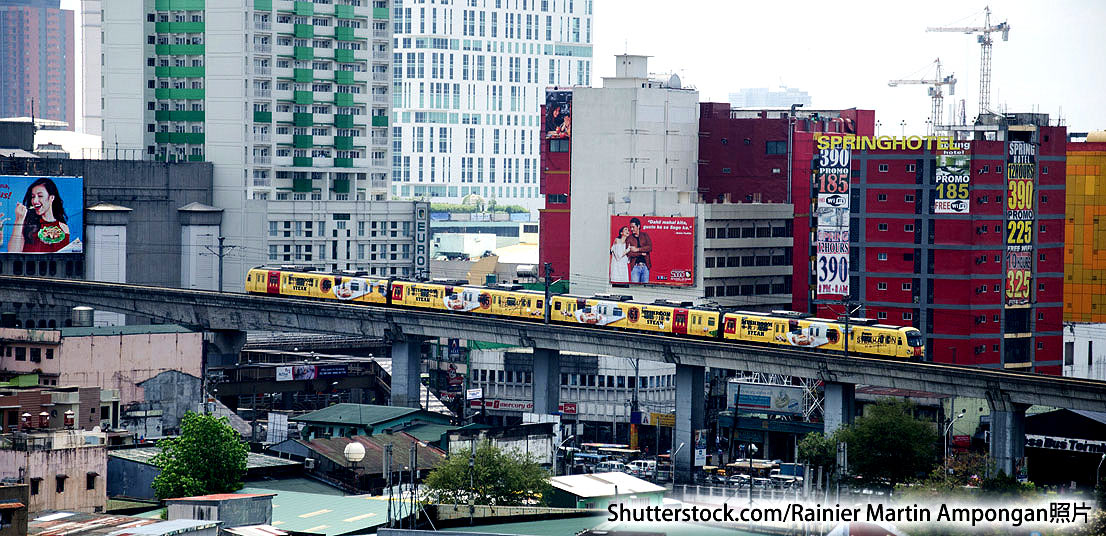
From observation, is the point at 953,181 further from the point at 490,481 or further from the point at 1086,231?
the point at 490,481

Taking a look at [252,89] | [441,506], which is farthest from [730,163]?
[441,506]

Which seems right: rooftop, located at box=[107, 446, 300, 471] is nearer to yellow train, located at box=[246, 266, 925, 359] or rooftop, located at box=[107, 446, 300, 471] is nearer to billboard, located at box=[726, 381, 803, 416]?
yellow train, located at box=[246, 266, 925, 359]

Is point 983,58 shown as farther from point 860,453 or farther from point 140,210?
point 860,453

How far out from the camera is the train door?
111812 mm

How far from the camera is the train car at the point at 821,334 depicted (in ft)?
338

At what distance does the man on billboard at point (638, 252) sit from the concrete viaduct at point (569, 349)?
106 feet

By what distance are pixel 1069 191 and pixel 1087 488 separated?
74.0 meters

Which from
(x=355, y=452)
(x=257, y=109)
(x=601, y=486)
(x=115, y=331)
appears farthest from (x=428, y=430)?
(x=257, y=109)

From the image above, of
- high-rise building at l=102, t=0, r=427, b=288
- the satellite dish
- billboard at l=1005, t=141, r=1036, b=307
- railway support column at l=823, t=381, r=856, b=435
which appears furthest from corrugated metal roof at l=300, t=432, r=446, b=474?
high-rise building at l=102, t=0, r=427, b=288

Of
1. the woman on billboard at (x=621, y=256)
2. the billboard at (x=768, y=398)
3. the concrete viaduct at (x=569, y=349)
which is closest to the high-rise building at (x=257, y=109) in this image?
the woman on billboard at (x=621, y=256)

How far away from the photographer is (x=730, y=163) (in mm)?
167250

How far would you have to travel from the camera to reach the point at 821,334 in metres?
106

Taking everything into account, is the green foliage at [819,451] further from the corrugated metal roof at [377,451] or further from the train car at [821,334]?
the corrugated metal roof at [377,451]

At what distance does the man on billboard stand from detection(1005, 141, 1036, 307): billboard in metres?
30.7
